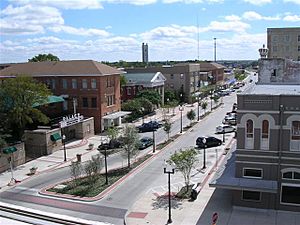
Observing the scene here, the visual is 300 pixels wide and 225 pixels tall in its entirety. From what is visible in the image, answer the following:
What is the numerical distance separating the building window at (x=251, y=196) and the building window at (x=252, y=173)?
3.72 feet

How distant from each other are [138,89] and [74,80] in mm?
23140

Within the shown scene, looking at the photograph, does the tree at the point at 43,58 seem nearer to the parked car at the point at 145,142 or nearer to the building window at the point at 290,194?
the parked car at the point at 145,142

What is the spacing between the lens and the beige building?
7206cm

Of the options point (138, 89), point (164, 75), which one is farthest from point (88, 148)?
point (164, 75)

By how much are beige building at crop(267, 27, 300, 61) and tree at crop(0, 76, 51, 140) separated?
156ft

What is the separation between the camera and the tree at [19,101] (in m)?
44.6

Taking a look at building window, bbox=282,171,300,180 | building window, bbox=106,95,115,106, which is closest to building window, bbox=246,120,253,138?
building window, bbox=282,171,300,180

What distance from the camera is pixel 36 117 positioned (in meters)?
47.0

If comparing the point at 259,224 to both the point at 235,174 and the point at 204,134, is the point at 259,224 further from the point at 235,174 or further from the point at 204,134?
the point at 204,134

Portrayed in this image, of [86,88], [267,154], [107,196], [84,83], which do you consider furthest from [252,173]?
[84,83]

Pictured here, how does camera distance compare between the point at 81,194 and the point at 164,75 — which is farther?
the point at 164,75

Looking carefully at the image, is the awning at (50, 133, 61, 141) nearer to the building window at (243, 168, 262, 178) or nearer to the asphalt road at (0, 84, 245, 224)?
the asphalt road at (0, 84, 245, 224)

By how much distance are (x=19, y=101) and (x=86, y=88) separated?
13.7 metres

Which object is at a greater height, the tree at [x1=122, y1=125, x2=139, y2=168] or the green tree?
the green tree
